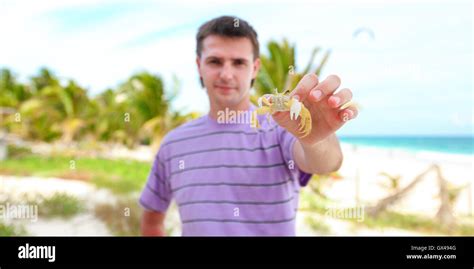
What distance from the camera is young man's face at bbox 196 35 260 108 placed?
666 millimetres

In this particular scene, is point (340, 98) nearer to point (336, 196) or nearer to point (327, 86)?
point (327, 86)

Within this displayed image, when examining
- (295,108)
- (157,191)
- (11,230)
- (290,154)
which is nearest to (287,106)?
(295,108)

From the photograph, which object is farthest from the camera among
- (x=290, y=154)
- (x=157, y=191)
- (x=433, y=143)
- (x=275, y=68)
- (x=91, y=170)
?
(x=433, y=143)

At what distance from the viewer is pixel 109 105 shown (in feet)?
13.7

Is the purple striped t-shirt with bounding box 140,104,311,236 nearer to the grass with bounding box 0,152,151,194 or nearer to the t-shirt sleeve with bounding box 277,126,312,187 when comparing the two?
the t-shirt sleeve with bounding box 277,126,312,187

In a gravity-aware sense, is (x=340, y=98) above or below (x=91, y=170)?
below

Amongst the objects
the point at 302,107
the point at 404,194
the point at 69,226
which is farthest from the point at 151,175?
the point at 404,194

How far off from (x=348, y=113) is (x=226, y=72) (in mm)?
272

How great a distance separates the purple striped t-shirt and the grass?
8.10 ft

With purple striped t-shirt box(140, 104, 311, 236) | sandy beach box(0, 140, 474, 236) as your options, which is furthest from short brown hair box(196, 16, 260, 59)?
sandy beach box(0, 140, 474, 236)

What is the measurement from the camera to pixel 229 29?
2.20ft
